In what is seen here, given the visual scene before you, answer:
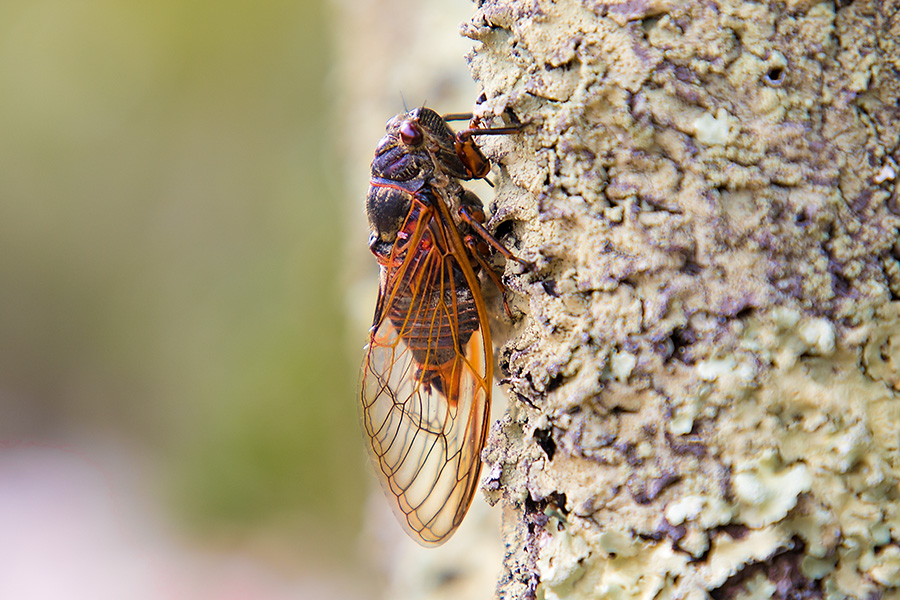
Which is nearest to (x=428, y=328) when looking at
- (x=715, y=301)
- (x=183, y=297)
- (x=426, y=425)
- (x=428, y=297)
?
(x=428, y=297)

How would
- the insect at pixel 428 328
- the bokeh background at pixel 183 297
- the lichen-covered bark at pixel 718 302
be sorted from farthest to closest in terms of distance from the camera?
1. the bokeh background at pixel 183 297
2. the insect at pixel 428 328
3. the lichen-covered bark at pixel 718 302

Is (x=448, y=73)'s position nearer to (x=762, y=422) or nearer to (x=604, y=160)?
(x=604, y=160)

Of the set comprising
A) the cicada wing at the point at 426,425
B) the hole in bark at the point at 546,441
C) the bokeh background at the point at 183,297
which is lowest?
the hole in bark at the point at 546,441

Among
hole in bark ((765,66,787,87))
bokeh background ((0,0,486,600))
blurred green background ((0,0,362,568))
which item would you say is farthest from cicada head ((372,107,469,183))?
blurred green background ((0,0,362,568))

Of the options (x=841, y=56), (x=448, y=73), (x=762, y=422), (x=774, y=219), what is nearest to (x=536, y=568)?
(x=762, y=422)

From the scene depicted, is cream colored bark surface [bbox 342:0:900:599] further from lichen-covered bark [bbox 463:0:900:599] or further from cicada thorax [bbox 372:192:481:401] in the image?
cicada thorax [bbox 372:192:481:401]

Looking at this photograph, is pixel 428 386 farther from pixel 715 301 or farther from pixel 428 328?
pixel 715 301

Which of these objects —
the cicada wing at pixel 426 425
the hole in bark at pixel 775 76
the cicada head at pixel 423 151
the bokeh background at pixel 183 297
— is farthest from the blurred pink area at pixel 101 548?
the hole in bark at pixel 775 76

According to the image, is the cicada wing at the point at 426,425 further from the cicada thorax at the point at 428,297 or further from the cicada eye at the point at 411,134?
the cicada eye at the point at 411,134
